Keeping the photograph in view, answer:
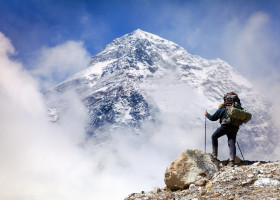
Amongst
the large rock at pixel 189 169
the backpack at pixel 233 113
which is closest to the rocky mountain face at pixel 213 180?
the large rock at pixel 189 169

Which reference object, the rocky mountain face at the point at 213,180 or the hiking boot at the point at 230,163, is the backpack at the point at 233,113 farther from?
the rocky mountain face at the point at 213,180

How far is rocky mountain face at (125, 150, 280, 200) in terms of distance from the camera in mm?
7503

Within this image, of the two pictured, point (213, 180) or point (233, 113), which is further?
point (233, 113)

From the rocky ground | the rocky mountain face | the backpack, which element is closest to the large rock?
the rocky mountain face

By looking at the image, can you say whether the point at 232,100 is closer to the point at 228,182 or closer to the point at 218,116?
the point at 218,116

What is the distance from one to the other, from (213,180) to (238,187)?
1340 millimetres

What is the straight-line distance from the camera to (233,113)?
1134 cm

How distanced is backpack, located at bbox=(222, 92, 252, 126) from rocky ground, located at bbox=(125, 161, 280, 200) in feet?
8.65

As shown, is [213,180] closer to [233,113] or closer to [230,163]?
[230,163]

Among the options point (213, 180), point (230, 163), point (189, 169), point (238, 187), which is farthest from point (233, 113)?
point (238, 187)

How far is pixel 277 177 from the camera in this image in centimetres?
789

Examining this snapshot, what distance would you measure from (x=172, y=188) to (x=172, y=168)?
0.75 metres

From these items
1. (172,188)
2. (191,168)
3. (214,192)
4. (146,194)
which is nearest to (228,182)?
(214,192)

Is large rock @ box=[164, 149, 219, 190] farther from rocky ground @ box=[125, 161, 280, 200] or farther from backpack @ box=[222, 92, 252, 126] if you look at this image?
backpack @ box=[222, 92, 252, 126]
